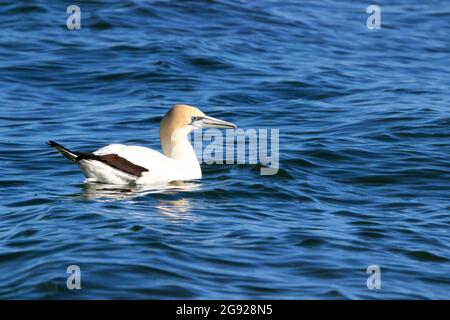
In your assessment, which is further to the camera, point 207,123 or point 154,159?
point 207,123

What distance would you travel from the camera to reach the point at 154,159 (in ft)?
41.7

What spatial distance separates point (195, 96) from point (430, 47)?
21.6ft

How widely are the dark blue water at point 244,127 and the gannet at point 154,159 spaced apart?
214 mm

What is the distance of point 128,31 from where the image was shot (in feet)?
73.3

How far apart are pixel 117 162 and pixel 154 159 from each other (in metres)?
0.54

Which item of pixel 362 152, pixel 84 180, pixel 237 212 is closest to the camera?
pixel 237 212

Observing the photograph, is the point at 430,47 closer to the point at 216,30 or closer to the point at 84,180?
the point at 216,30

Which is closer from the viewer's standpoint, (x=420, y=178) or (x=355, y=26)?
(x=420, y=178)
